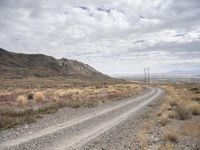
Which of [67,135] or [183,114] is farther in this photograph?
[183,114]

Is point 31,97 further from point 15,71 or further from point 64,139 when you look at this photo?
Answer: point 15,71

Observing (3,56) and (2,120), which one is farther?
(3,56)

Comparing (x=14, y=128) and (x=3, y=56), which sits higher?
(x=3, y=56)

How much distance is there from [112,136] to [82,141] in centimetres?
184

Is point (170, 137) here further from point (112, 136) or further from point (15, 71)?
point (15, 71)

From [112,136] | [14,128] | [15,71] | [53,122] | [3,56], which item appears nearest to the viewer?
[112,136]

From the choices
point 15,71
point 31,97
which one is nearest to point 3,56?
point 15,71

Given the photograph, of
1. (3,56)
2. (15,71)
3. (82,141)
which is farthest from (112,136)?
(3,56)

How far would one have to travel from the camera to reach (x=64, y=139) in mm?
12367

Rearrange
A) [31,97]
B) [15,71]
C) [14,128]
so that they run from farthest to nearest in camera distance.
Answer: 1. [15,71]
2. [31,97]
3. [14,128]

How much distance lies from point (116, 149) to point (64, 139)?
2.43m

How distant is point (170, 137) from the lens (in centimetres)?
1252

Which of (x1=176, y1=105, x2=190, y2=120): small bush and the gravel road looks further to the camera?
(x1=176, y1=105, x2=190, y2=120): small bush

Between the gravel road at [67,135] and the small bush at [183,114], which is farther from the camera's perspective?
the small bush at [183,114]
